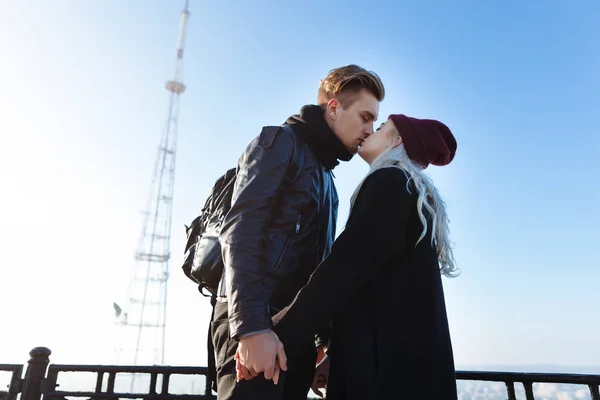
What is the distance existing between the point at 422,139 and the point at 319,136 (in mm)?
456

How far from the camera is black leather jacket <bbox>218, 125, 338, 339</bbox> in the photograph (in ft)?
4.79

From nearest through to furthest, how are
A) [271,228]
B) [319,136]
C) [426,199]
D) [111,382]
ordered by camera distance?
[426,199] < [271,228] < [319,136] < [111,382]

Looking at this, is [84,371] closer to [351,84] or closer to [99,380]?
[99,380]

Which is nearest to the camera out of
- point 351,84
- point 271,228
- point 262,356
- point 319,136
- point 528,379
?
point 262,356

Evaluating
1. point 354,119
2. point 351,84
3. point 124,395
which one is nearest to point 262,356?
point 354,119

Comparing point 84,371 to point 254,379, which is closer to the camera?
point 254,379

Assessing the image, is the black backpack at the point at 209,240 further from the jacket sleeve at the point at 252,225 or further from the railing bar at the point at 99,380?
the railing bar at the point at 99,380

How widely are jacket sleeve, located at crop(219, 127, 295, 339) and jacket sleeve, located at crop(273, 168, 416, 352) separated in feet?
0.35

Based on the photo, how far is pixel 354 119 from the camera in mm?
1981

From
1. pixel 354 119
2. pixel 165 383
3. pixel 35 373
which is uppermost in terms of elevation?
pixel 354 119

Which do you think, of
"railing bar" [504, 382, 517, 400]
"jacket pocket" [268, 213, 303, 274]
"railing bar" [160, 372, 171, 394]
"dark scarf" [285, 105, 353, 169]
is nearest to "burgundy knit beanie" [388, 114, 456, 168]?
"dark scarf" [285, 105, 353, 169]

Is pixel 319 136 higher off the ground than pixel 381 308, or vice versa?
pixel 319 136

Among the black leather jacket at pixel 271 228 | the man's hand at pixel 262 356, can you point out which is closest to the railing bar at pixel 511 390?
the black leather jacket at pixel 271 228

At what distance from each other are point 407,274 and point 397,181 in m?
0.32
